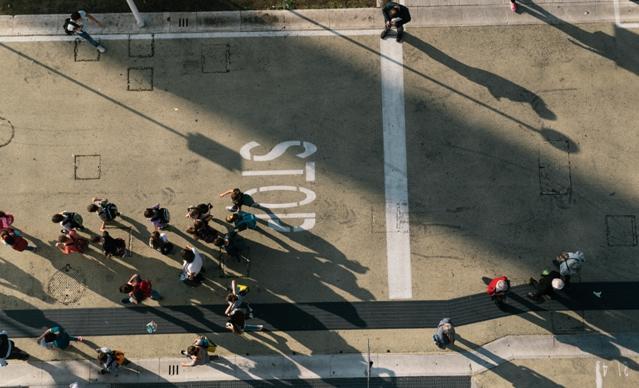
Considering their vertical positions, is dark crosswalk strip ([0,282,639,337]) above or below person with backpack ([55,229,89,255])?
below

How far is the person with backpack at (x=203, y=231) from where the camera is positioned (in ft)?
47.0

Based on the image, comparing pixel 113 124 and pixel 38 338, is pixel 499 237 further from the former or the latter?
pixel 38 338

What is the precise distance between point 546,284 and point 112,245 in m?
10.9

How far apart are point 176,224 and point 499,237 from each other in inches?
342

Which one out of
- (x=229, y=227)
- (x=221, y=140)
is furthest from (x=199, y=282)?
(x=221, y=140)

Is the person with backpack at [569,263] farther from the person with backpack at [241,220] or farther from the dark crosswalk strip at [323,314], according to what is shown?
the person with backpack at [241,220]

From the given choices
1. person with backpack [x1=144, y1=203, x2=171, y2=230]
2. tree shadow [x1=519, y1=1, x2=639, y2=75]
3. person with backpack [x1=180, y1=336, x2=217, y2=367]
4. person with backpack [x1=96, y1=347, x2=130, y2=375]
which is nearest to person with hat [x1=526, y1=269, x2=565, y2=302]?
tree shadow [x1=519, y1=1, x2=639, y2=75]

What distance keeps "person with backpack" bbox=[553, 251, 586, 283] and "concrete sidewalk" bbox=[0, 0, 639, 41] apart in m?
6.90

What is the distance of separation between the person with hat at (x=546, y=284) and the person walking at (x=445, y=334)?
2.36 m

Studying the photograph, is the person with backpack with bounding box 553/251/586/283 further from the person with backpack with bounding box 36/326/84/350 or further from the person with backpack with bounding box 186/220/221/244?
the person with backpack with bounding box 36/326/84/350

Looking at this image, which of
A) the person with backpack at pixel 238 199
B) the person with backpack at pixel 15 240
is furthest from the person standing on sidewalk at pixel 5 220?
the person with backpack at pixel 238 199

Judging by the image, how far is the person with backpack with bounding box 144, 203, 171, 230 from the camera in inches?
549

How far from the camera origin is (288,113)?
52.2 feet

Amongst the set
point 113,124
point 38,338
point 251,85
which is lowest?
point 38,338
